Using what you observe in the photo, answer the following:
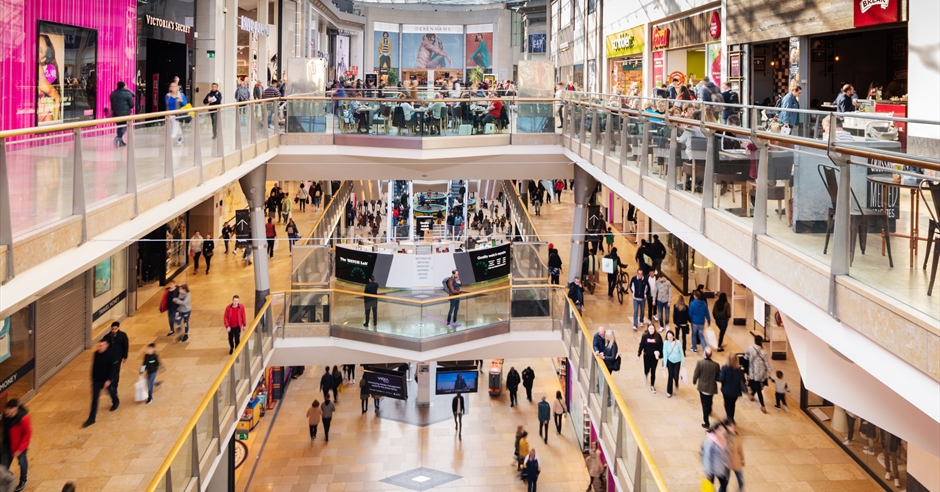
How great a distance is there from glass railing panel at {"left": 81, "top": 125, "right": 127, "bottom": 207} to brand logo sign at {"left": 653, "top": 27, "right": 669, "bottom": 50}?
764 inches

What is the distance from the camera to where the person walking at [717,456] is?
26.7 feet

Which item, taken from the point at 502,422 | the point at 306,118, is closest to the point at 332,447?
the point at 502,422

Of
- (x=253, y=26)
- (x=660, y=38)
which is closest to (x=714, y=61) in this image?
(x=660, y=38)

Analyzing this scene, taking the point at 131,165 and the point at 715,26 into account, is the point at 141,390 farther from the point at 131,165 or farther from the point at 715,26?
the point at 715,26

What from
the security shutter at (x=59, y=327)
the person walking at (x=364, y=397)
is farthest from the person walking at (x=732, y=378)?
the person walking at (x=364, y=397)

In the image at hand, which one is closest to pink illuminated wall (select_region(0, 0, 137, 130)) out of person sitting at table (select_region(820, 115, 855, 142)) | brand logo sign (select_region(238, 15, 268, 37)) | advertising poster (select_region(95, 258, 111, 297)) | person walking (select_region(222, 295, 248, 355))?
advertising poster (select_region(95, 258, 111, 297))

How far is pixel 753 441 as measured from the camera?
11594 millimetres

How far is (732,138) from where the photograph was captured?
706 cm

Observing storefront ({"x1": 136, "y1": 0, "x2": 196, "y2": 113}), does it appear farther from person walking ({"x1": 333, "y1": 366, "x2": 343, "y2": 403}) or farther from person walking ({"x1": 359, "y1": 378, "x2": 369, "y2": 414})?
person walking ({"x1": 359, "y1": 378, "x2": 369, "y2": 414})

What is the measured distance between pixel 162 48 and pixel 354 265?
9281 millimetres

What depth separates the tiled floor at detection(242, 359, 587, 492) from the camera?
17.3m

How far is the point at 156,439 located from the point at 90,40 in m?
10.0

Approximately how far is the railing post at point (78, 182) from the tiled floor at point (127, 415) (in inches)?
164

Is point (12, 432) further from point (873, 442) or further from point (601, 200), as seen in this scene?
point (601, 200)
